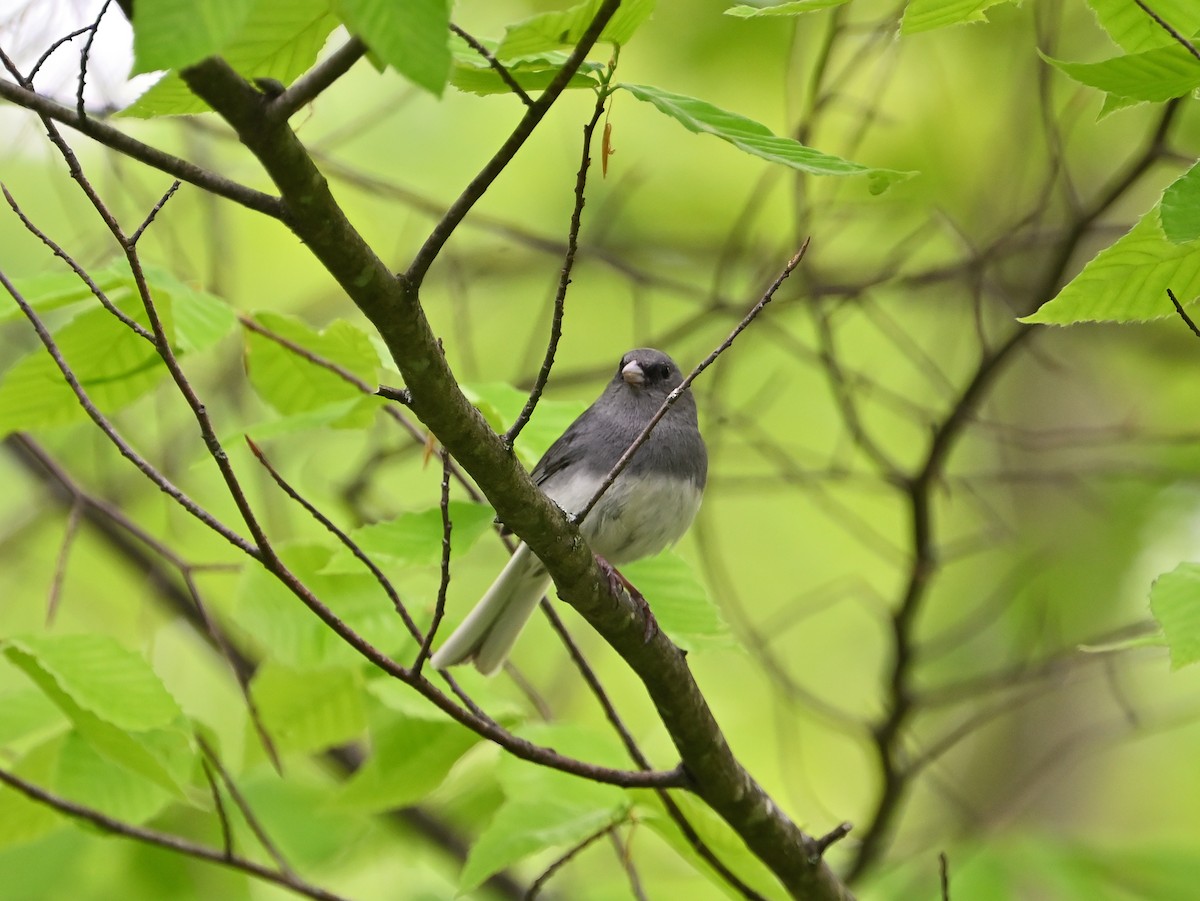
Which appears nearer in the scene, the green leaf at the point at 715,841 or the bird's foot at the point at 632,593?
the bird's foot at the point at 632,593

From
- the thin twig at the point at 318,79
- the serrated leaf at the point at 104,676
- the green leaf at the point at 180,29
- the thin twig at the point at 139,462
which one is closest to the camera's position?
the green leaf at the point at 180,29

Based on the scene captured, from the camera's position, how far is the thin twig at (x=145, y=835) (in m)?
1.77

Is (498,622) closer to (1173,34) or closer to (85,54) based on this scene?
(85,54)

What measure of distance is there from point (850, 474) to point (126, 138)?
7.23 feet

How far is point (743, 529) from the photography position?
17.0 feet

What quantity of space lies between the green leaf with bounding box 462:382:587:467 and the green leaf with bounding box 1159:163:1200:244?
3.36 feet

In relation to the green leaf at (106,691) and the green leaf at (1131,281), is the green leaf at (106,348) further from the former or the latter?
the green leaf at (1131,281)

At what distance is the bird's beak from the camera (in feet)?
9.18

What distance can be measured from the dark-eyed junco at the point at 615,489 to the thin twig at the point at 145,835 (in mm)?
488

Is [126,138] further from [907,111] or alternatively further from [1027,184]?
[1027,184]

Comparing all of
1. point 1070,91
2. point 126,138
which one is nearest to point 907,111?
point 1070,91

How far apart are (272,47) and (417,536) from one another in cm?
87

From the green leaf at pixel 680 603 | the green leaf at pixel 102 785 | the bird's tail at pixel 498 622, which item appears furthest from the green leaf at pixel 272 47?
the bird's tail at pixel 498 622

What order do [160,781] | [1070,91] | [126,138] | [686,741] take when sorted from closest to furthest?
[126,138] → [160,781] → [686,741] → [1070,91]
